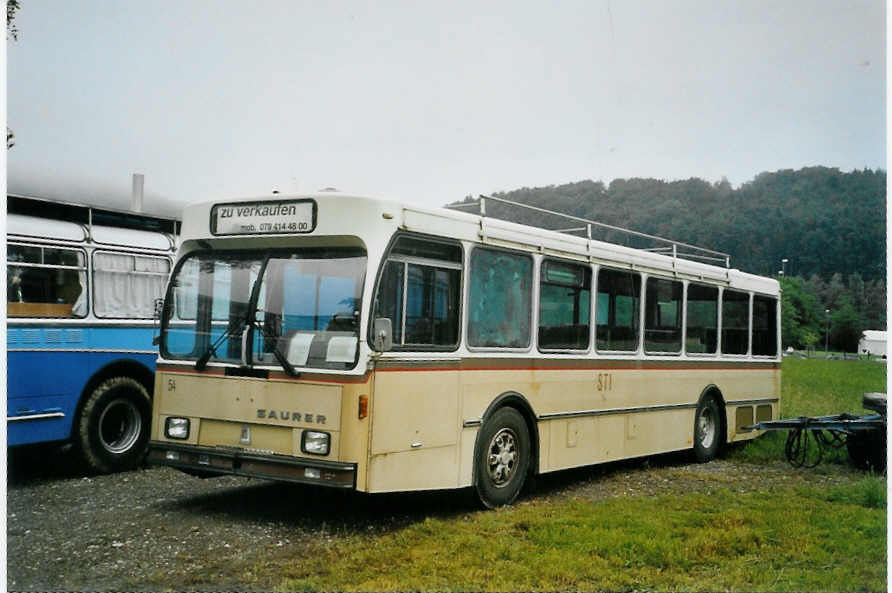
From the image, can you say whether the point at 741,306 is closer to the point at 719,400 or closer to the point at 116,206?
the point at 719,400

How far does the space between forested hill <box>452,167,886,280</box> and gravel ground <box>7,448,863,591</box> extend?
257 centimetres

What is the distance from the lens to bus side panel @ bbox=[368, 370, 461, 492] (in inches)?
285

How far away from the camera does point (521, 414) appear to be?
8.89 meters

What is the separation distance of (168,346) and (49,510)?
1.72 m

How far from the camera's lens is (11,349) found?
28.9ft

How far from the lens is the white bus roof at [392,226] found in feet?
24.1

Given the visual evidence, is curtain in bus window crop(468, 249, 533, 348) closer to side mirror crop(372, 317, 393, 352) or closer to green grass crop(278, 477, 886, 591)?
side mirror crop(372, 317, 393, 352)

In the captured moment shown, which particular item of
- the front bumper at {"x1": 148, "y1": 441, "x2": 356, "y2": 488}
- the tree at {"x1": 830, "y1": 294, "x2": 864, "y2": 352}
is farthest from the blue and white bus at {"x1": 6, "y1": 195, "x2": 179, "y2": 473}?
the tree at {"x1": 830, "y1": 294, "x2": 864, "y2": 352}

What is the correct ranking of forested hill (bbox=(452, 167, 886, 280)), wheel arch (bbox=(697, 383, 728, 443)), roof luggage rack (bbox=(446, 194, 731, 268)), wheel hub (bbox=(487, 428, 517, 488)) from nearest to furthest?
forested hill (bbox=(452, 167, 886, 280)) < wheel hub (bbox=(487, 428, 517, 488)) < roof luggage rack (bbox=(446, 194, 731, 268)) < wheel arch (bbox=(697, 383, 728, 443))

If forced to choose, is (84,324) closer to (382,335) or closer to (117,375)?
(117,375)

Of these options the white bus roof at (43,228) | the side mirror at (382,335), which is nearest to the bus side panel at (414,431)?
the side mirror at (382,335)

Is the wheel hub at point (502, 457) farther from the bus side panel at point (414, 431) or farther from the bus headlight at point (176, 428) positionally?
the bus headlight at point (176, 428)

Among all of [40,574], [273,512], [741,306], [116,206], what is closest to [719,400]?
[741,306]

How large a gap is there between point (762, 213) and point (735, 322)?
2.74m
